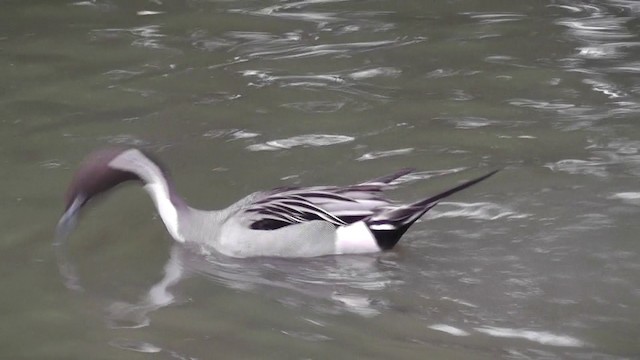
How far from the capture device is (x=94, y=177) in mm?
6609

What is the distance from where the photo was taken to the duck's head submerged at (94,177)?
6.58m

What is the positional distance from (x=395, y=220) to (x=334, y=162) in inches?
49.0

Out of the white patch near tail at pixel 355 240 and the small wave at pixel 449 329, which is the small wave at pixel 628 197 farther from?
the small wave at pixel 449 329

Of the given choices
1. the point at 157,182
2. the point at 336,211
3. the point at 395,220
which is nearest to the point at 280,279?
the point at 336,211

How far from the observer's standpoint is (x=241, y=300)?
19.9 feet

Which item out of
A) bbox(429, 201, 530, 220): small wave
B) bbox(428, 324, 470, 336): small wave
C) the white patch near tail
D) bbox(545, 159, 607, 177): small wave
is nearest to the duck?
the white patch near tail

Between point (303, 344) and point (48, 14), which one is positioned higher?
point (48, 14)

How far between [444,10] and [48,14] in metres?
3.47

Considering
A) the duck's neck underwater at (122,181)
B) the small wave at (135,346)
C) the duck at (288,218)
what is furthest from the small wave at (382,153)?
the small wave at (135,346)

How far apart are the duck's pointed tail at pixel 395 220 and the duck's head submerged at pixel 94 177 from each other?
1374 mm

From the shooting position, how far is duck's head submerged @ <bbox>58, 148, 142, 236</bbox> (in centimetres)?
658

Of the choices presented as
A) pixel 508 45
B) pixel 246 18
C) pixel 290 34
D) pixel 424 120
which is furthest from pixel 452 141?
pixel 246 18

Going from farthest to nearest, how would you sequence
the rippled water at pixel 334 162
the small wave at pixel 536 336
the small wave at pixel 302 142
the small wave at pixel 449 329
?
the small wave at pixel 302 142
the rippled water at pixel 334 162
the small wave at pixel 449 329
the small wave at pixel 536 336

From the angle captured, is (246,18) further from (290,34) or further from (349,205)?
(349,205)
